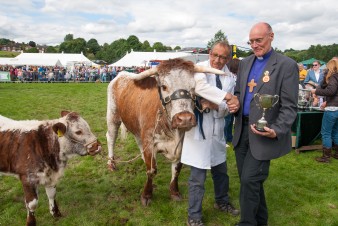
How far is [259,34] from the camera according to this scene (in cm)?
316

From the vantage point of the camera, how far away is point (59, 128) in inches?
154

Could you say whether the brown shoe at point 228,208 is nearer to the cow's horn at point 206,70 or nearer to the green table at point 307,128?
the cow's horn at point 206,70

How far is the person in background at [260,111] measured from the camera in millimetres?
3098

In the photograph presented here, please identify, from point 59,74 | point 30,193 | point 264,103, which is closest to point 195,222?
point 264,103

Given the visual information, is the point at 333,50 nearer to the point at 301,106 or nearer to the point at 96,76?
the point at 96,76

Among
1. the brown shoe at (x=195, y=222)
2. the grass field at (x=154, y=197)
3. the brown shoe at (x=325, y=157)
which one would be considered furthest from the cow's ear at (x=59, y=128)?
the brown shoe at (x=325, y=157)

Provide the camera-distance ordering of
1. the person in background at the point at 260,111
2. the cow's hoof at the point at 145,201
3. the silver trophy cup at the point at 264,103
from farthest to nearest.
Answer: the cow's hoof at the point at 145,201
the person in background at the point at 260,111
the silver trophy cup at the point at 264,103

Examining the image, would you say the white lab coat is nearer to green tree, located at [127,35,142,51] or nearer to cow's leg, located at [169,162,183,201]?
cow's leg, located at [169,162,183,201]

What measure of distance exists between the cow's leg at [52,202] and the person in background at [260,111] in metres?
2.68

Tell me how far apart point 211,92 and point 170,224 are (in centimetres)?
207

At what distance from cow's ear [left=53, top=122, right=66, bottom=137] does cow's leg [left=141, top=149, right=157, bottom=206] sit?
1.31 m

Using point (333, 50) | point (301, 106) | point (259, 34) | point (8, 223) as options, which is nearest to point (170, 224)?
point (8, 223)

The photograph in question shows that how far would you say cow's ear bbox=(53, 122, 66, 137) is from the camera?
3882 millimetres

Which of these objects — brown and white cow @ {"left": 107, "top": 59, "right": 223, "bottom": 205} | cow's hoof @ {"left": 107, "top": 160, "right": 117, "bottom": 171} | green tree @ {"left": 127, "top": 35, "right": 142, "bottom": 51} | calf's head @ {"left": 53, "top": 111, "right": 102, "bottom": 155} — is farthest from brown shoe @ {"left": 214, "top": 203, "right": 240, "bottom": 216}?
green tree @ {"left": 127, "top": 35, "right": 142, "bottom": 51}
